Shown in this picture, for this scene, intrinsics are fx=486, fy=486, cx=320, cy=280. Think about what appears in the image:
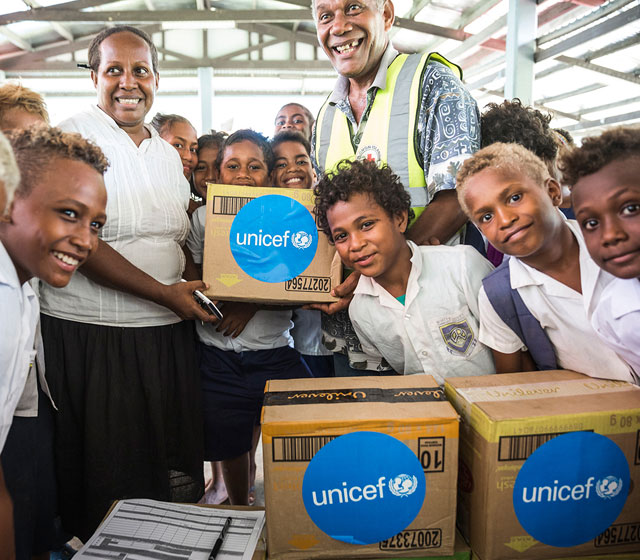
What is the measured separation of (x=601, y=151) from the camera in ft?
2.96

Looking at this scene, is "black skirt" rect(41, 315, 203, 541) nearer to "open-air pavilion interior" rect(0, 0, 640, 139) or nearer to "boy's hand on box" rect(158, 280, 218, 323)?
"boy's hand on box" rect(158, 280, 218, 323)

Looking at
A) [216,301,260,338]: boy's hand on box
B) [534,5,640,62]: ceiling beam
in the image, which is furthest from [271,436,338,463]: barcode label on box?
[534,5,640,62]: ceiling beam

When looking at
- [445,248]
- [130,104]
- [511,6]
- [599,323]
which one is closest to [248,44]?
[511,6]

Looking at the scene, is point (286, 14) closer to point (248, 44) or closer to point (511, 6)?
point (248, 44)

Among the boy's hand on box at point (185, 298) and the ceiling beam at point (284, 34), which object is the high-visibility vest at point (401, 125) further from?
the ceiling beam at point (284, 34)

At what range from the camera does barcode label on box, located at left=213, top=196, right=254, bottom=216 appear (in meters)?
1.34

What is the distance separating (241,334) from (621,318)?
3.65 ft

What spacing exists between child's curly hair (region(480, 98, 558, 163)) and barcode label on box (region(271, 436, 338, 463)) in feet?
3.65

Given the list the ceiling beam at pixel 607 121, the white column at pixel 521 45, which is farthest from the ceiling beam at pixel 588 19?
the ceiling beam at pixel 607 121

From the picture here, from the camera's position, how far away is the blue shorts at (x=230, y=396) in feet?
5.40

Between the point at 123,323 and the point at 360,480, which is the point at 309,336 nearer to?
the point at 123,323

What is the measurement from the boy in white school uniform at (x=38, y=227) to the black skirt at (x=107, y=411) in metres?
0.42

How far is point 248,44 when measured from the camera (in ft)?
Result: 20.9

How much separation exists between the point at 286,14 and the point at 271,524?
502cm
